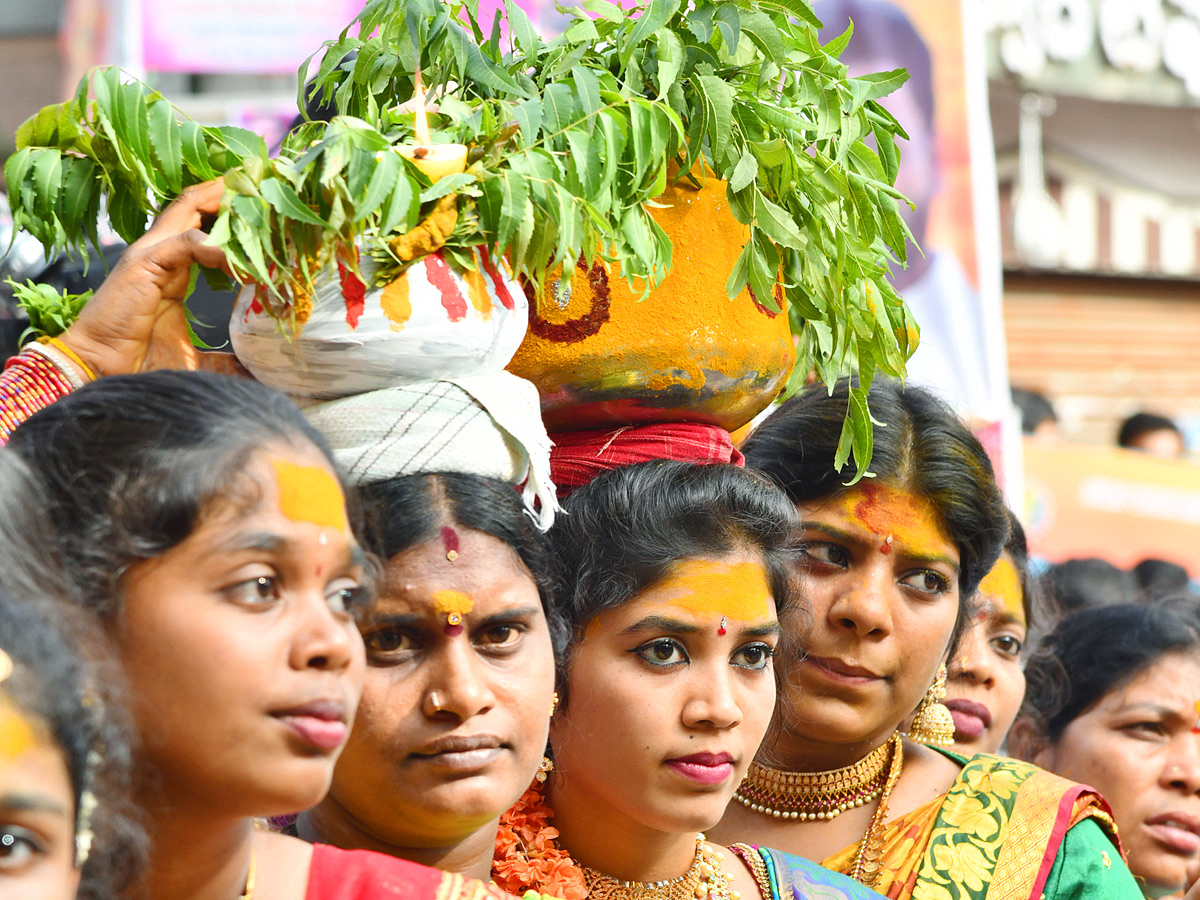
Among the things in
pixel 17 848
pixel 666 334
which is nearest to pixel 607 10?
pixel 666 334

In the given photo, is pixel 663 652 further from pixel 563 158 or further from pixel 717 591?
pixel 563 158

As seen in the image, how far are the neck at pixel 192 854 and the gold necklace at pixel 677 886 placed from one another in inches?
31.8

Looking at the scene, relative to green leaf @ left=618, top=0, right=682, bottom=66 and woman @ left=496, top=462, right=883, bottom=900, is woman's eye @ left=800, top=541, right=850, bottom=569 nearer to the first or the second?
woman @ left=496, top=462, right=883, bottom=900

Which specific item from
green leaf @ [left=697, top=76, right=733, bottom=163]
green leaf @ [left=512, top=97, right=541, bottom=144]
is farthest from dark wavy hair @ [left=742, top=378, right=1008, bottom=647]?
green leaf @ [left=512, top=97, right=541, bottom=144]

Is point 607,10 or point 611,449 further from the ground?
point 607,10

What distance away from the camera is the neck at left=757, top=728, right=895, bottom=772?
2768mm

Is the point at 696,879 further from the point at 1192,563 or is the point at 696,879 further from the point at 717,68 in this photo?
the point at 1192,563

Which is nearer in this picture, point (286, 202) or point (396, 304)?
point (286, 202)

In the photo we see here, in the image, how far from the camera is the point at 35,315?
2.22 metres

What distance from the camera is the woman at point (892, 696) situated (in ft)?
8.68

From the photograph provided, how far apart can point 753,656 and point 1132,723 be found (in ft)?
4.93

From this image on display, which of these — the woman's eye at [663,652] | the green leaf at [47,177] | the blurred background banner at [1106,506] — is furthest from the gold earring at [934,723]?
the blurred background banner at [1106,506]

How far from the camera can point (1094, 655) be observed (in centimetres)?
357

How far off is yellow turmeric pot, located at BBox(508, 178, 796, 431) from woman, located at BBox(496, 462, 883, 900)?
16 cm
